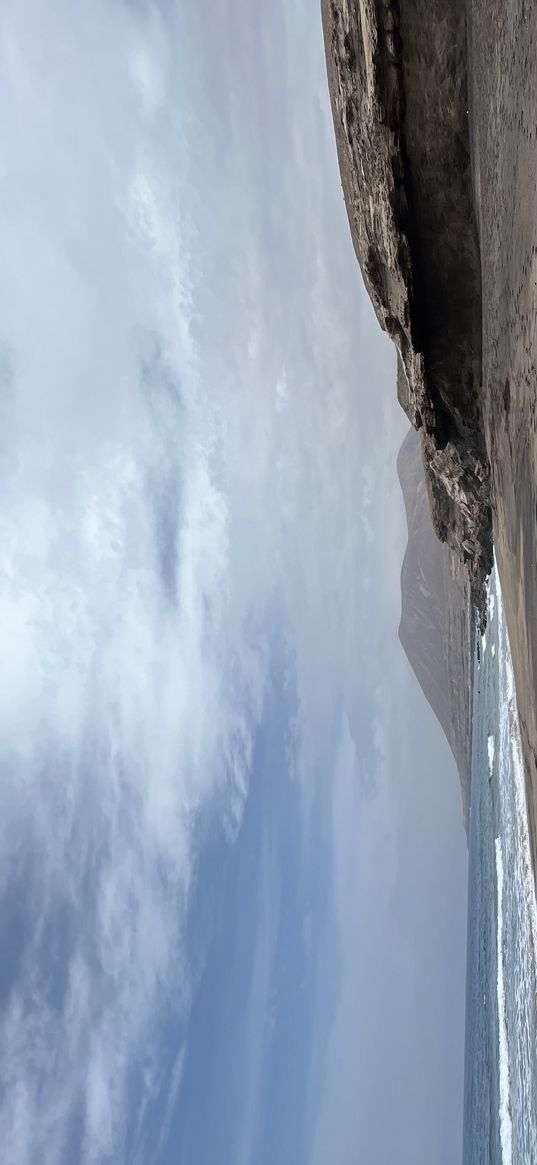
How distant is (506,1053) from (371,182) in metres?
25.9

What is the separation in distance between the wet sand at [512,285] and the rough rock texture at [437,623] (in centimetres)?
2272

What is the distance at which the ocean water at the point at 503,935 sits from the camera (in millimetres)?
18297

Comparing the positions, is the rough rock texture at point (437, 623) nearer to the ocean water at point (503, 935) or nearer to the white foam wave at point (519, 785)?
the ocean water at point (503, 935)

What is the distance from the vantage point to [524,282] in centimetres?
432

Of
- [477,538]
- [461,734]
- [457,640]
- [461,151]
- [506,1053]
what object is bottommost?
[506,1053]

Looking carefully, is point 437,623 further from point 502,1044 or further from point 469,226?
point 469,226

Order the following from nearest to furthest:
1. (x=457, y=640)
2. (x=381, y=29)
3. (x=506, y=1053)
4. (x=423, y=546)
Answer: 1. (x=381, y=29)
2. (x=506, y=1053)
3. (x=457, y=640)
4. (x=423, y=546)

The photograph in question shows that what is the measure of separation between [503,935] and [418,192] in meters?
24.4

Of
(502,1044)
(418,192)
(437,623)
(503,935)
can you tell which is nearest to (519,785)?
(503,935)

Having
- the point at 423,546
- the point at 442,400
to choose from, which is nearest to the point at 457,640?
the point at 423,546

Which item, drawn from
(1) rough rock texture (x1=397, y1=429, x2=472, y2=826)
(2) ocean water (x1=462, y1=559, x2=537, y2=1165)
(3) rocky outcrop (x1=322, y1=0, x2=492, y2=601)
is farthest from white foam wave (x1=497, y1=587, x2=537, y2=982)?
(3) rocky outcrop (x1=322, y1=0, x2=492, y2=601)

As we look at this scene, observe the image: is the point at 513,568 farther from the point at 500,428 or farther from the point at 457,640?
the point at 457,640

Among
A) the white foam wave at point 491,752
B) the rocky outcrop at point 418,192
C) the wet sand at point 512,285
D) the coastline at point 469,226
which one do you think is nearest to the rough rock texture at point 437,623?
the white foam wave at point 491,752

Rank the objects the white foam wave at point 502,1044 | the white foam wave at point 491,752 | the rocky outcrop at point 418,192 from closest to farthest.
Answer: the rocky outcrop at point 418,192 → the white foam wave at point 502,1044 → the white foam wave at point 491,752
